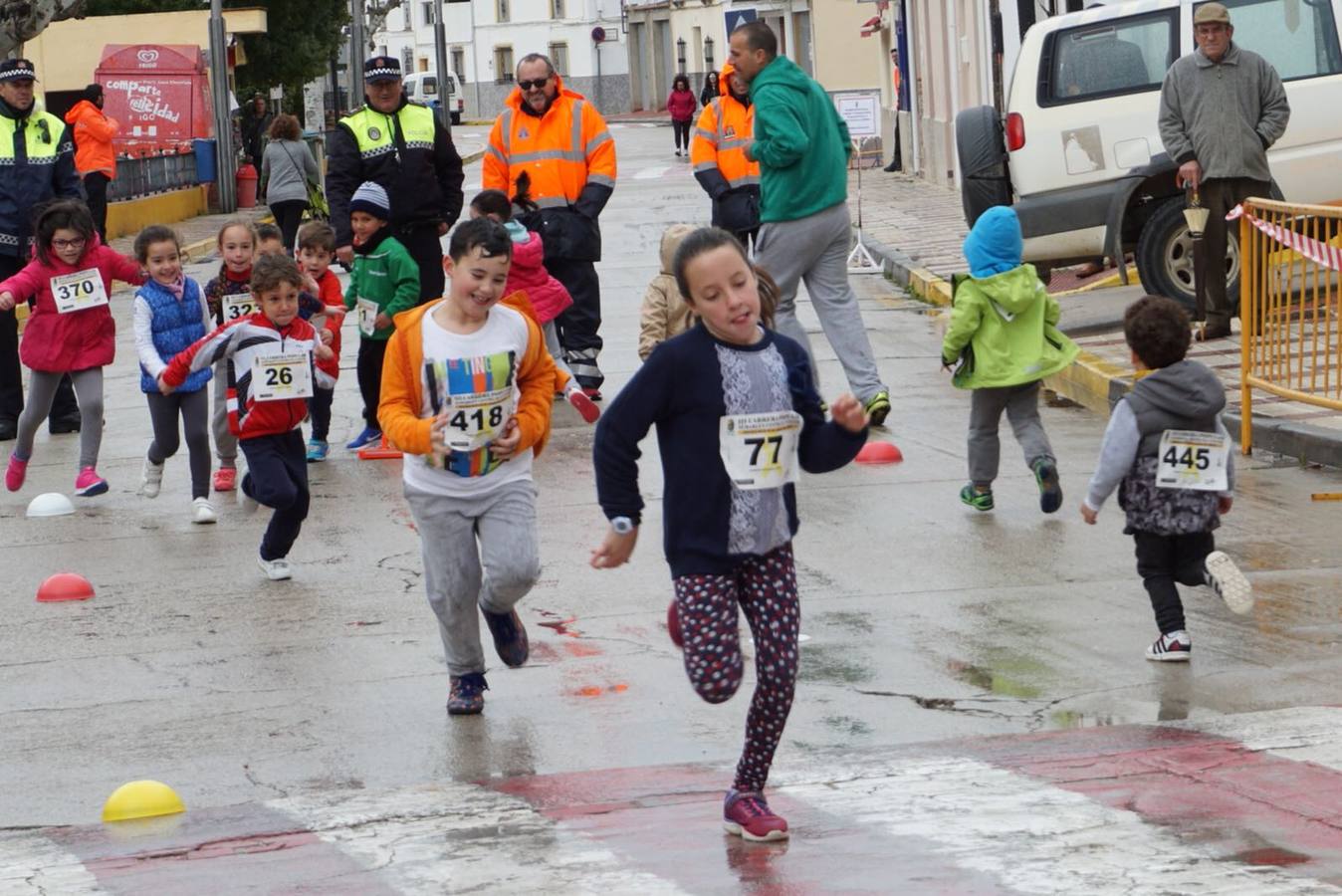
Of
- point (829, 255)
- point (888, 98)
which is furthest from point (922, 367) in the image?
point (888, 98)

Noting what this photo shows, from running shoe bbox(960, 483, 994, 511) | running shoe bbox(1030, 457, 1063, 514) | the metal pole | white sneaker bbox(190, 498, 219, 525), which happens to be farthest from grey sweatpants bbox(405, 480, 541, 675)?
the metal pole

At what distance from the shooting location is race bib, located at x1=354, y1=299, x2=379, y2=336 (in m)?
12.1

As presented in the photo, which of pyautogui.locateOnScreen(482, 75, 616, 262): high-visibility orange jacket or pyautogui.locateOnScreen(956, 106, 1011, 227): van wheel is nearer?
pyautogui.locateOnScreen(482, 75, 616, 262): high-visibility orange jacket

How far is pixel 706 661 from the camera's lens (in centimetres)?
566

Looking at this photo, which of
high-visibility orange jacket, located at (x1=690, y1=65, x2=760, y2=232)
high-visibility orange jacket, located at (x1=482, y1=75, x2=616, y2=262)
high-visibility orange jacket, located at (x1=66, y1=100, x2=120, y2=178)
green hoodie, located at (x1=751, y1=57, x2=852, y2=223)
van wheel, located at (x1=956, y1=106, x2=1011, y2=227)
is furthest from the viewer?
high-visibility orange jacket, located at (x1=66, y1=100, x2=120, y2=178)

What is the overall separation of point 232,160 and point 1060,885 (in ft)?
108

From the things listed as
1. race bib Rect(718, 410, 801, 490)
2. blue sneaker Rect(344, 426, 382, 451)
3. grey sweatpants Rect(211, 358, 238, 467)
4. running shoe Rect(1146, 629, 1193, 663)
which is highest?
race bib Rect(718, 410, 801, 490)

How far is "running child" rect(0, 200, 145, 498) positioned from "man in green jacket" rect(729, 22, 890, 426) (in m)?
3.24

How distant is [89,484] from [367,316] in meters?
1.70

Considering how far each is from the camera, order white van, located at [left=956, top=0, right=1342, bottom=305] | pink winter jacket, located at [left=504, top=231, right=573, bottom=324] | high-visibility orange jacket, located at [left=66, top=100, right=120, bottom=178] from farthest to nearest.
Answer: high-visibility orange jacket, located at [left=66, top=100, right=120, bottom=178] → white van, located at [left=956, top=0, right=1342, bottom=305] → pink winter jacket, located at [left=504, top=231, right=573, bottom=324]

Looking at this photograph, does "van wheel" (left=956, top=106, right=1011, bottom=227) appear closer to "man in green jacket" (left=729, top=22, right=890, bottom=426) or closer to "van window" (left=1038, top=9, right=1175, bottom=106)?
"van window" (left=1038, top=9, right=1175, bottom=106)

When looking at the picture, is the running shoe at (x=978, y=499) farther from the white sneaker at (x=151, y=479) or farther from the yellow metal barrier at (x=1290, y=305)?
the white sneaker at (x=151, y=479)

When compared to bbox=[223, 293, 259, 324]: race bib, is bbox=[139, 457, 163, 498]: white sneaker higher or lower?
lower

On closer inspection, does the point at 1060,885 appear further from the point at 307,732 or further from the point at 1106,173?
the point at 1106,173
